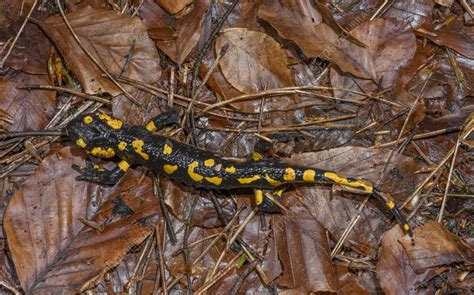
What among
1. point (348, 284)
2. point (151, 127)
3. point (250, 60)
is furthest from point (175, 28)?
point (348, 284)

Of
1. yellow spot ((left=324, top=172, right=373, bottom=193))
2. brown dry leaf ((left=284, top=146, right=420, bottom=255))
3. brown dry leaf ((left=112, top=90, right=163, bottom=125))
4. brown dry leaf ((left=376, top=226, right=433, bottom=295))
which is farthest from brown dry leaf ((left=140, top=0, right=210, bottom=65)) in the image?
brown dry leaf ((left=376, top=226, right=433, bottom=295))

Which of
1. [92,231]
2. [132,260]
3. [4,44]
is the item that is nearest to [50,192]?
[92,231]

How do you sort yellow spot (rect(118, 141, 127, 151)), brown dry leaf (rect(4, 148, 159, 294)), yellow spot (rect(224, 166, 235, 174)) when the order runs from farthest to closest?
yellow spot (rect(118, 141, 127, 151)) → yellow spot (rect(224, 166, 235, 174)) → brown dry leaf (rect(4, 148, 159, 294))

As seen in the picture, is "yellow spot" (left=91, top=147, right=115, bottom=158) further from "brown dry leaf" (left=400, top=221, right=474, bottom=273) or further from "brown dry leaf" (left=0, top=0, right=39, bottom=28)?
"brown dry leaf" (left=400, top=221, right=474, bottom=273)

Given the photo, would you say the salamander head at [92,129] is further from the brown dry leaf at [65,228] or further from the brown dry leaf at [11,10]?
the brown dry leaf at [11,10]

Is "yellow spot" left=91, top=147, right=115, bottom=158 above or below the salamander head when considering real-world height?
below

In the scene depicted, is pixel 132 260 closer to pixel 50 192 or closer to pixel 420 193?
pixel 50 192

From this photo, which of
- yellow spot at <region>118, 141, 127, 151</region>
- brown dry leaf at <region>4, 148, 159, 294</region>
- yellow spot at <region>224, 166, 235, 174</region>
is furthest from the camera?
yellow spot at <region>118, 141, 127, 151</region>
